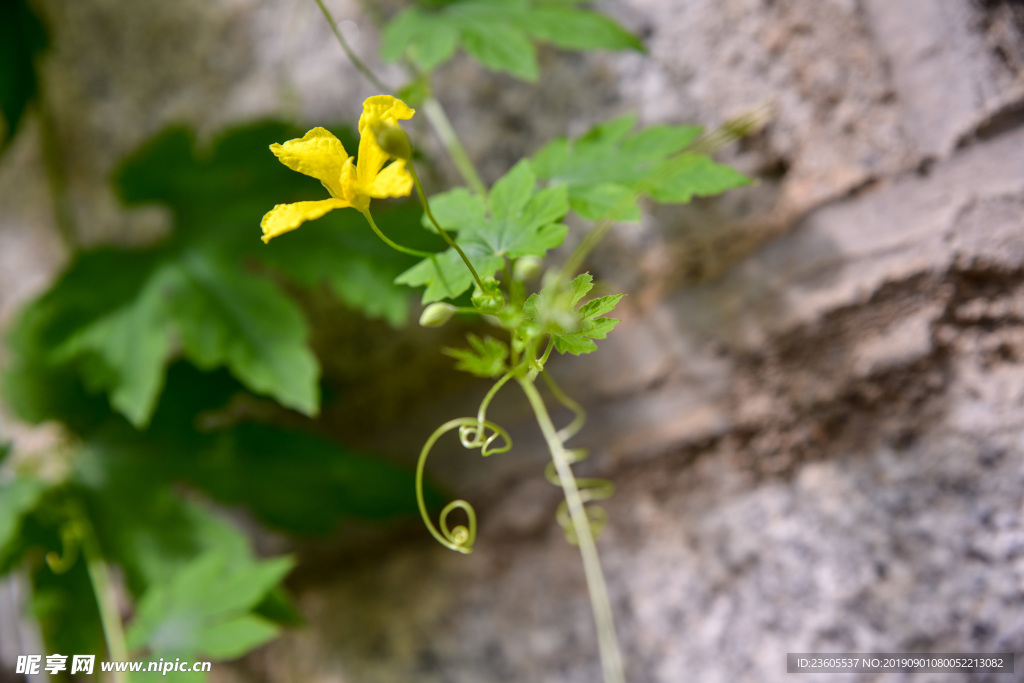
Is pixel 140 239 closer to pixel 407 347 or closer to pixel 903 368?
pixel 407 347

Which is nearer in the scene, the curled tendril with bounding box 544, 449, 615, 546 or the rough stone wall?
the rough stone wall

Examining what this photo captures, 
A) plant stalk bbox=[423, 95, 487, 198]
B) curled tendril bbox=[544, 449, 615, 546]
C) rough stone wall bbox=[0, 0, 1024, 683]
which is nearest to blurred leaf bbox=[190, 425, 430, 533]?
rough stone wall bbox=[0, 0, 1024, 683]

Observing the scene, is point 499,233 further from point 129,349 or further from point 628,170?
point 129,349

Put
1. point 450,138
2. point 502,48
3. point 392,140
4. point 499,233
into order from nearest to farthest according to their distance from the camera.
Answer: point 392,140
point 499,233
point 502,48
point 450,138

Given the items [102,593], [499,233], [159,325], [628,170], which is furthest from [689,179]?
[102,593]

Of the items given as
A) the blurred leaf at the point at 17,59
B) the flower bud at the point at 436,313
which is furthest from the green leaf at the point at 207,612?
the blurred leaf at the point at 17,59

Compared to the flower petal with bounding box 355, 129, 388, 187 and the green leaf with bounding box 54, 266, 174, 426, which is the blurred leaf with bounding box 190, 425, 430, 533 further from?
Answer: the flower petal with bounding box 355, 129, 388, 187
